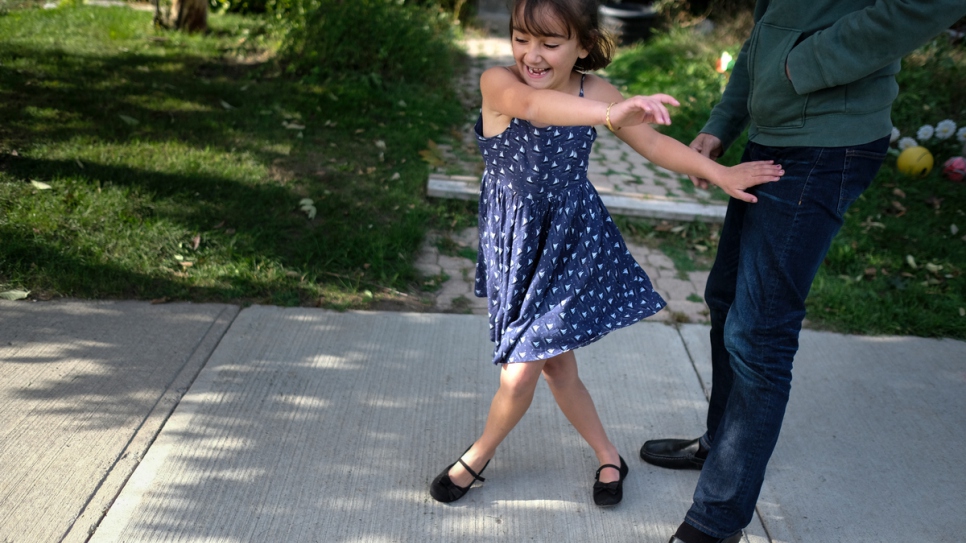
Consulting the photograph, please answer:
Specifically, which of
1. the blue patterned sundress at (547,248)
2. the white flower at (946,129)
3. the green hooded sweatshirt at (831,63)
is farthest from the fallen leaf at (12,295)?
the white flower at (946,129)

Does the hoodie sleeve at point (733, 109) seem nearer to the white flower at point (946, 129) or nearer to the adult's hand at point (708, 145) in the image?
the adult's hand at point (708, 145)

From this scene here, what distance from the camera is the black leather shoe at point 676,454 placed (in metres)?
2.70

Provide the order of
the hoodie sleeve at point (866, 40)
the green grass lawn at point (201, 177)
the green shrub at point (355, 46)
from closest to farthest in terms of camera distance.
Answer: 1. the hoodie sleeve at point (866, 40)
2. the green grass lawn at point (201, 177)
3. the green shrub at point (355, 46)

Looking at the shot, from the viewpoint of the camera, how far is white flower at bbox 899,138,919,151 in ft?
19.2

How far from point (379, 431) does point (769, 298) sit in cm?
144

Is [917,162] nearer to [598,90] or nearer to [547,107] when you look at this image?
[598,90]

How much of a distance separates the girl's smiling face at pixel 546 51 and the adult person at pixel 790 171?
498 mm

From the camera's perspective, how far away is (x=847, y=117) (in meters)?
1.91

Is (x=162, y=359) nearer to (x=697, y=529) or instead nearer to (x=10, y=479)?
(x=10, y=479)

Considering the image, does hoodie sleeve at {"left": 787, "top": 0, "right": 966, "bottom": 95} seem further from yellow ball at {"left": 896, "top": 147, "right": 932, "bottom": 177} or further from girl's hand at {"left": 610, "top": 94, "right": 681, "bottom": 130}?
yellow ball at {"left": 896, "top": 147, "right": 932, "bottom": 177}

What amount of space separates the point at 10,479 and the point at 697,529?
6.80 ft

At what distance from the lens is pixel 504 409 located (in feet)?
7.72

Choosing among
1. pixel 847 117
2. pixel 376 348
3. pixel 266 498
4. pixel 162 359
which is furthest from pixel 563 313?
pixel 162 359

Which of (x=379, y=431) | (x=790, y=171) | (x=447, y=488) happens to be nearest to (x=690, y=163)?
(x=790, y=171)
